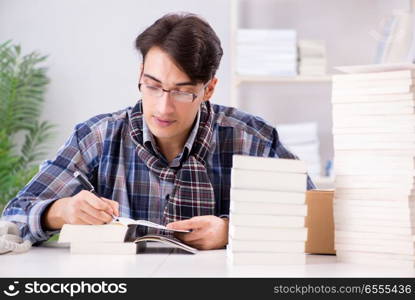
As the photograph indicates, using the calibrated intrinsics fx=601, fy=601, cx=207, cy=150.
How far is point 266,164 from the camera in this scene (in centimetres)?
124

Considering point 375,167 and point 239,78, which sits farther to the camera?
point 239,78

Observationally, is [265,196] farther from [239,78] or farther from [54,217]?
[239,78]

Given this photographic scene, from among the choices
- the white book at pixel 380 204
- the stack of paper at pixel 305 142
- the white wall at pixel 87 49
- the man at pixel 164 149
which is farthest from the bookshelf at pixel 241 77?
the white book at pixel 380 204

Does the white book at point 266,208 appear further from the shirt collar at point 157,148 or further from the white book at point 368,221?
the shirt collar at point 157,148

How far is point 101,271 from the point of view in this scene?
1120mm

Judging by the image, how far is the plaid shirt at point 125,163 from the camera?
1851 millimetres

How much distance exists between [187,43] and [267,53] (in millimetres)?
1312

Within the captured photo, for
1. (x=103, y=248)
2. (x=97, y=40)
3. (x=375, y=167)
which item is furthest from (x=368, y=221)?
(x=97, y=40)

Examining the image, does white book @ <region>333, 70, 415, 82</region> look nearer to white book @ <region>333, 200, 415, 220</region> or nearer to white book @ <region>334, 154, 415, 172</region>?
white book @ <region>334, 154, 415, 172</region>

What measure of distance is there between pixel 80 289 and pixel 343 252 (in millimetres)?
612

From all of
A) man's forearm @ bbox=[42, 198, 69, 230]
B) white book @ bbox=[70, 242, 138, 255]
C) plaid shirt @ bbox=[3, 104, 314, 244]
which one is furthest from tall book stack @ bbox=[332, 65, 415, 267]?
man's forearm @ bbox=[42, 198, 69, 230]

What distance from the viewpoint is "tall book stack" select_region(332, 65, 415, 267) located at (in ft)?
4.12

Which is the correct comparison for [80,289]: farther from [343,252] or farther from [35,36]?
[35,36]

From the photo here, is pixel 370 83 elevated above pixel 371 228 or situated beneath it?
elevated above
